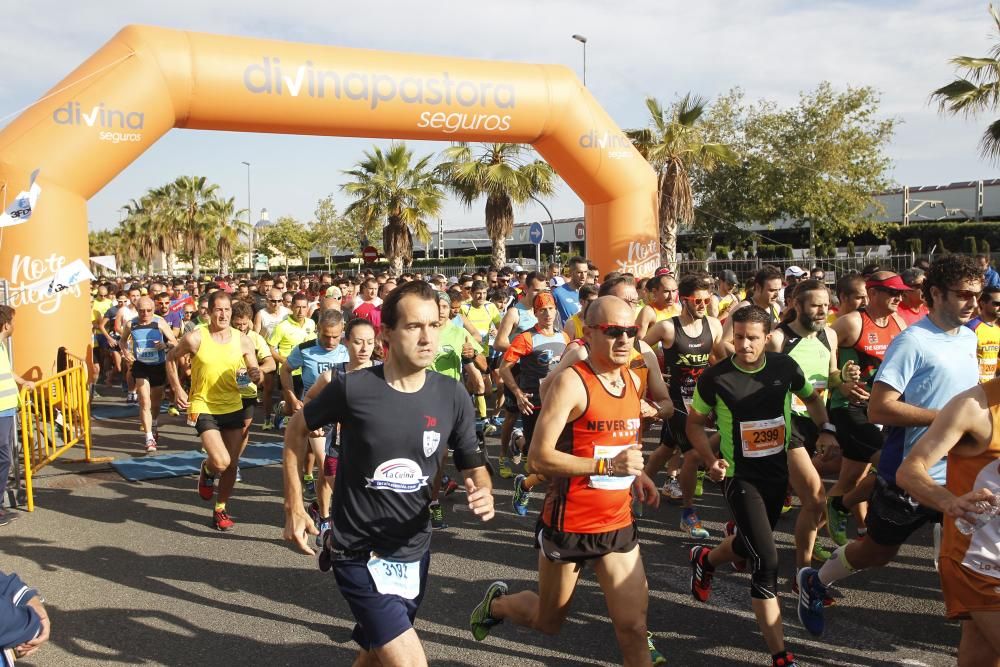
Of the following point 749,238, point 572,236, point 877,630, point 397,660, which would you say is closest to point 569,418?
point 397,660

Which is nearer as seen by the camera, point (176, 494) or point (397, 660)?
point (397, 660)

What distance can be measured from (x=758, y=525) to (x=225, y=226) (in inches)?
2284

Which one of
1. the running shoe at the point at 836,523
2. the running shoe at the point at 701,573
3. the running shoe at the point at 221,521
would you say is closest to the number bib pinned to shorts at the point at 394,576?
the running shoe at the point at 701,573

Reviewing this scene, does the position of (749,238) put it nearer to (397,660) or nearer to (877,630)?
(877,630)

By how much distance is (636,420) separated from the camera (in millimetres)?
3434

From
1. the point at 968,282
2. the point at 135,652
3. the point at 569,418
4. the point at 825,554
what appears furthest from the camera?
the point at 825,554

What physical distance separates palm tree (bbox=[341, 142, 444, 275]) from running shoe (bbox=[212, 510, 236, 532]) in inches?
825

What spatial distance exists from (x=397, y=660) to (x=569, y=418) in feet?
3.74

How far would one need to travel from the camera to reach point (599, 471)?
3.23m

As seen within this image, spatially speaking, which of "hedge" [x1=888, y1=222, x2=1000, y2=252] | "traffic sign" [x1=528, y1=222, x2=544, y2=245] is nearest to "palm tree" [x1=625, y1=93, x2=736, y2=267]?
"traffic sign" [x1=528, y1=222, x2=544, y2=245]

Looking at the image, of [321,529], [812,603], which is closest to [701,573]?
[812,603]

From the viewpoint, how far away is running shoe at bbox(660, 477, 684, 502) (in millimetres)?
6590

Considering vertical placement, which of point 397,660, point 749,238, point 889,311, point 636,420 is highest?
point 749,238

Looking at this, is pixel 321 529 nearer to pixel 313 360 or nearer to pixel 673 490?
pixel 313 360
